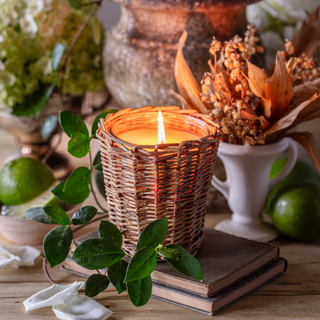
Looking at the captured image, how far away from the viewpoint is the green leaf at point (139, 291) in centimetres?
50

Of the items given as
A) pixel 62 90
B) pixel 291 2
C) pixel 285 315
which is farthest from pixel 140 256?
pixel 291 2

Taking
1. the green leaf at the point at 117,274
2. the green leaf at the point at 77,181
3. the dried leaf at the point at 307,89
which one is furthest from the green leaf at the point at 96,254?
the dried leaf at the point at 307,89

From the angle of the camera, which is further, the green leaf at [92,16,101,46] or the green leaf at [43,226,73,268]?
the green leaf at [92,16,101,46]

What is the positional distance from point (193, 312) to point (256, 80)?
29cm

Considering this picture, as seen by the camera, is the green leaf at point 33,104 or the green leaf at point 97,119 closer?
the green leaf at point 97,119

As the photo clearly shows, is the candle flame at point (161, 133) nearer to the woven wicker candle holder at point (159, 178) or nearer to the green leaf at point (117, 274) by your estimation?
the woven wicker candle holder at point (159, 178)

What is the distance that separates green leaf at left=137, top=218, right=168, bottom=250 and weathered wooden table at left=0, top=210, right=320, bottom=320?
0.09 m

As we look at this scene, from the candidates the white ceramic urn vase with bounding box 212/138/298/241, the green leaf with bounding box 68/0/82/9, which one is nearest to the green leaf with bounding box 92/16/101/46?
the green leaf with bounding box 68/0/82/9

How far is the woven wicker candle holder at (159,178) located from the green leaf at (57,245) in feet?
0.22

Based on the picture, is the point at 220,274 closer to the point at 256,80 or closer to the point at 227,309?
the point at 227,309

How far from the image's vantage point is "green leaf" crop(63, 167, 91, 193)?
2.01 feet

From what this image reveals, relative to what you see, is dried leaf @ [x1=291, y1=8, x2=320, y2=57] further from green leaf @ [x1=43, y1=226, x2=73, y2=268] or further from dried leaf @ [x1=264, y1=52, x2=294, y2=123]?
green leaf @ [x1=43, y1=226, x2=73, y2=268]

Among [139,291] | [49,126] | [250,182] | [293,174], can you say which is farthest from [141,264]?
[49,126]

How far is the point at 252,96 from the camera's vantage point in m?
0.64
